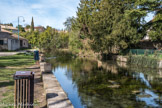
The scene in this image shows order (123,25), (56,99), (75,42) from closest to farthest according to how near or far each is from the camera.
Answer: (56,99) < (123,25) < (75,42)

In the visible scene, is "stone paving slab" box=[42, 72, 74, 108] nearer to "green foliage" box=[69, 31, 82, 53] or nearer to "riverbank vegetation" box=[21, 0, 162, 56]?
"riverbank vegetation" box=[21, 0, 162, 56]

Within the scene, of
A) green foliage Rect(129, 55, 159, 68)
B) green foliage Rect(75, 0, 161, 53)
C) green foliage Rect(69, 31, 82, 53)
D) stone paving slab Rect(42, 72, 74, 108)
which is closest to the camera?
stone paving slab Rect(42, 72, 74, 108)

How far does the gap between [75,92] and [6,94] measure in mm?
4162

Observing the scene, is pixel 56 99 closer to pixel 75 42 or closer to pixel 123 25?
pixel 123 25

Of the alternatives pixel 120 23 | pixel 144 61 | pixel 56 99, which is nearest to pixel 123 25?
pixel 120 23

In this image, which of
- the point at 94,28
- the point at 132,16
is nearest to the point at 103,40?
the point at 94,28

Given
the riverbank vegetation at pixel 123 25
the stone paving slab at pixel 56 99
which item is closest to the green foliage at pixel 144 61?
the riverbank vegetation at pixel 123 25

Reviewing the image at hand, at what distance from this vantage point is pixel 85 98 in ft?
30.0

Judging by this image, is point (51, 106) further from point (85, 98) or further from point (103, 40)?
point (103, 40)

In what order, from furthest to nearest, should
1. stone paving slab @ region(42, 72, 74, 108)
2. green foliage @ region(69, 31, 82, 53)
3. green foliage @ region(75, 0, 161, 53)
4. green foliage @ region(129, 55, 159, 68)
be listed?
1. green foliage @ region(69, 31, 82, 53)
2. green foliage @ region(75, 0, 161, 53)
3. green foliage @ region(129, 55, 159, 68)
4. stone paving slab @ region(42, 72, 74, 108)

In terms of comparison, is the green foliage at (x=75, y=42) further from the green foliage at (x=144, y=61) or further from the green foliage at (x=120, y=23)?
the green foliage at (x=144, y=61)

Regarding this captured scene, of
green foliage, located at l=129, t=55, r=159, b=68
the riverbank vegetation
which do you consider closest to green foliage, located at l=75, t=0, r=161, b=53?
the riverbank vegetation

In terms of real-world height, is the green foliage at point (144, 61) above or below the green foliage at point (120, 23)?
below

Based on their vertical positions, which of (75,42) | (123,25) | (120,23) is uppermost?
(120,23)
